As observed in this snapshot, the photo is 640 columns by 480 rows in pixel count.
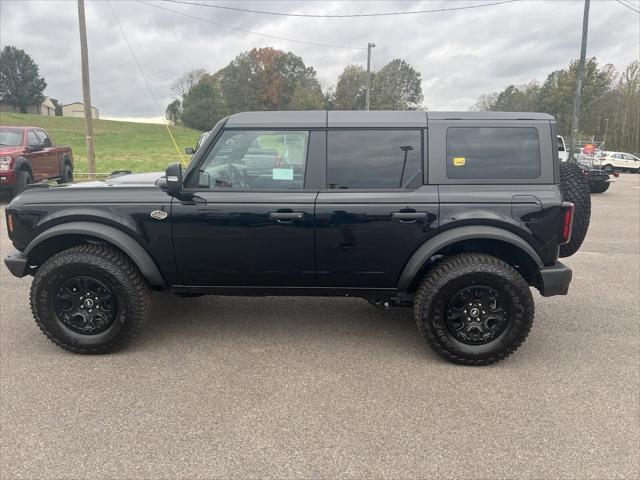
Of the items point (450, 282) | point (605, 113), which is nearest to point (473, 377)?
point (450, 282)

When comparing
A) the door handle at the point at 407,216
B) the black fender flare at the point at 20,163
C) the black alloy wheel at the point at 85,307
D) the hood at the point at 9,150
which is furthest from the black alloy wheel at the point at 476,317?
the hood at the point at 9,150

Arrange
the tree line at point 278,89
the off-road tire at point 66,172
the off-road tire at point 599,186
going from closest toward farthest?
the off-road tire at point 66,172
the off-road tire at point 599,186
the tree line at point 278,89

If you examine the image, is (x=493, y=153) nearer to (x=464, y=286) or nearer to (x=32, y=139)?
(x=464, y=286)

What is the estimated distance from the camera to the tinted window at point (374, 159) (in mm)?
3420

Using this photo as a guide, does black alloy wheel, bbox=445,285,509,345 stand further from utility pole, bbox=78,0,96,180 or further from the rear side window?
utility pole, bbox=78,0,96,180

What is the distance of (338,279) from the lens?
11.6ft

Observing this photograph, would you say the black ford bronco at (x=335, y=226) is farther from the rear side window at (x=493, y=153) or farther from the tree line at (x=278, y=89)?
the tree line at (x=278, y=89)

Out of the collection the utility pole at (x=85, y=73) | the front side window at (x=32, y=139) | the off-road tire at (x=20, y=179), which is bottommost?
the off-road tire at (x=20, y=179)

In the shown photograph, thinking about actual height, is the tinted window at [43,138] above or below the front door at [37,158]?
above

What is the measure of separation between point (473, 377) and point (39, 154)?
11731 mm

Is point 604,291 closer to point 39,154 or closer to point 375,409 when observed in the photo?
point 375,409

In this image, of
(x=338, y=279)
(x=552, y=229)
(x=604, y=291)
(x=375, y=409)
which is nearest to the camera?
(x=375, y=409)

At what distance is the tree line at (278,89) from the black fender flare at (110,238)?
5986cm

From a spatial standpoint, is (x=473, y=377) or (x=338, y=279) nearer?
(x=473, y=377)
